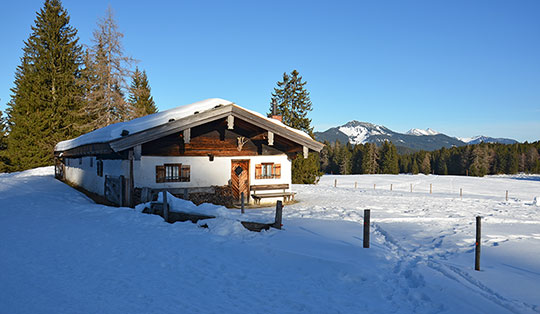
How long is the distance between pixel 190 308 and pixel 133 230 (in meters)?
5.42

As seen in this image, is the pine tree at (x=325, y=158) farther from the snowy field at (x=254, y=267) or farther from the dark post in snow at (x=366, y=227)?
the dark post in snow at (x=366, y=227)

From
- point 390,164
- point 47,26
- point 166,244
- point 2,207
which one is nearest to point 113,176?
point 2,207

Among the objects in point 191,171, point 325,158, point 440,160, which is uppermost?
point 325,158

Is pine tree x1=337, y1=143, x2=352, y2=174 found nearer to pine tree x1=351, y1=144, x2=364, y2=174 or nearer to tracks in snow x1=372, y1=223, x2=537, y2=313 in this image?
pine tree x1=351, y1=144, x2=364, y2=174

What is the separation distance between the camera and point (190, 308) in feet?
14.8

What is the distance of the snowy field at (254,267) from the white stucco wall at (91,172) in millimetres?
2862

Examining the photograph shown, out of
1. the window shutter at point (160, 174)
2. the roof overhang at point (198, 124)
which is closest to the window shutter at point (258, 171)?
the roof overhang at point (198, 124)

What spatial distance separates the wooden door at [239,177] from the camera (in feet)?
49.6

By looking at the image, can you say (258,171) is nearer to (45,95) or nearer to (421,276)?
(421,276)

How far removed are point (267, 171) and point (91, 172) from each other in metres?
9.94

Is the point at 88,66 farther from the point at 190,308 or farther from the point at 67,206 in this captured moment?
the point at 190,308

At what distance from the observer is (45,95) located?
3288 centimetres

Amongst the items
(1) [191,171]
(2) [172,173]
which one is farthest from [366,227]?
(2) [172,173]

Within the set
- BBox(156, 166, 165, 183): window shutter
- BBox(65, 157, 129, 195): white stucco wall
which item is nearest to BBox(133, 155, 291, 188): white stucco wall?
BBox(156, 166, 165, 183): window shutter
